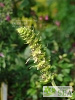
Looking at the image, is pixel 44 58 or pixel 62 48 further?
pixel 62 48

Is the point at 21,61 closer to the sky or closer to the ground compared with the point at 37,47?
closer to the sky

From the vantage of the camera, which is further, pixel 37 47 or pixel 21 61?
pixel 21 61

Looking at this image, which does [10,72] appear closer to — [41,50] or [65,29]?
[41,50]

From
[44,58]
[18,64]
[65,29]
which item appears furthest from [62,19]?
[44,58]

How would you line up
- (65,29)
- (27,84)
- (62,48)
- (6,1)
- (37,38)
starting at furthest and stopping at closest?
(65,29) → (62,48) → (27,84) → (6,1) → (37,38)

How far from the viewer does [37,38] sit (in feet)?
5.42

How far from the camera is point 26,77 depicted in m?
2.60

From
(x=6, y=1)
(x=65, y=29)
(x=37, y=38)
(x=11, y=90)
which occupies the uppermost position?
(x=65, y=29)

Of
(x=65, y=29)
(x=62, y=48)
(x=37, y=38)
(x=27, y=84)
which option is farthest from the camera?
(x=65, y=29)

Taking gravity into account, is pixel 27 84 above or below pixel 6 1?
below

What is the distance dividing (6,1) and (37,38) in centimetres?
83

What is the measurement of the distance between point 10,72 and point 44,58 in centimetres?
90

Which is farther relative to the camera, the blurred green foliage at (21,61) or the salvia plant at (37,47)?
the blurred green foliage at (21,61)

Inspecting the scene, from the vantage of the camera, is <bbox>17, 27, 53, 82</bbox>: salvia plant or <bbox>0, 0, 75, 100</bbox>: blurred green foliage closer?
<bbox>17, 27, 53, 82</bbox>: salvia plant
